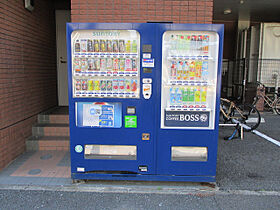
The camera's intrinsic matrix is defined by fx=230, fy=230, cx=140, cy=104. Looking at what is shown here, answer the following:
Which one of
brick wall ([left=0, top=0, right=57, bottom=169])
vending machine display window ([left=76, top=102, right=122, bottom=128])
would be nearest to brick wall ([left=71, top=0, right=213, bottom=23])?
brick wall ([left=0, top=0, right=57, bottom=169])

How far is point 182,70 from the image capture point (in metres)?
3.31

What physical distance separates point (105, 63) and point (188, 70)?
47.1 inches

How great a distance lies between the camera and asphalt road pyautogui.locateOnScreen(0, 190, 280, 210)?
304 cm

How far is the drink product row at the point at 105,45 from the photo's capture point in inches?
129

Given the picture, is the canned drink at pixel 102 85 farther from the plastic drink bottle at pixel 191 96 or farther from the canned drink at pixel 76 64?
the plastic drink bottle at pixel 191 96

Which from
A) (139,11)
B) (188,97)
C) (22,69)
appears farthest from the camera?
(22,69)

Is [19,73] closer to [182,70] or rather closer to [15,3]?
[15,3]

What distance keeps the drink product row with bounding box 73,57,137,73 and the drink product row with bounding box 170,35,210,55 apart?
0.62 meters

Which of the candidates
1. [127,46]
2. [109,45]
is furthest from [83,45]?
[127,46]

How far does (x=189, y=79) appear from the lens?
333cm

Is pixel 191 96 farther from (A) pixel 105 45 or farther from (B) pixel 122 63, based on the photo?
(A) pixel 105 45

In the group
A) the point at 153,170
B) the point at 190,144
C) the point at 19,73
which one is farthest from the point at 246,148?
the point at 19,73

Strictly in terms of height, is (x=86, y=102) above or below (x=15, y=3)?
below

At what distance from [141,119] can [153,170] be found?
2.61 ft
